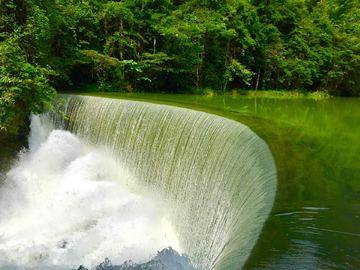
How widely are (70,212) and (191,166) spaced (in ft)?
9.22

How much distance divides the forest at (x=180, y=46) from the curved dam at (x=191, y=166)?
1.82m

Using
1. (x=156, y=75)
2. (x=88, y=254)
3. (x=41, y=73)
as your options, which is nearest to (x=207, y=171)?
(x=88, y=254)

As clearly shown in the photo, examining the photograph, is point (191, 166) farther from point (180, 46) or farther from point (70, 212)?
point (180, 46)

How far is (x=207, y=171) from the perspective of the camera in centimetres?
534

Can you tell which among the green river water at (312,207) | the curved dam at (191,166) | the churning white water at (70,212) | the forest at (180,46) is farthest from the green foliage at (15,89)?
the green river water at (312,207)

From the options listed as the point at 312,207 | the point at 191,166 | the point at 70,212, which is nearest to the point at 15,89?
the point at 70,212

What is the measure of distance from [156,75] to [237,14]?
6.16 meters

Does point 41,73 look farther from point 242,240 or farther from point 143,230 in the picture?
point 242,240

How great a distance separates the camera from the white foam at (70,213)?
16.7 ft

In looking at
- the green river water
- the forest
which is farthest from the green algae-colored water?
the forest

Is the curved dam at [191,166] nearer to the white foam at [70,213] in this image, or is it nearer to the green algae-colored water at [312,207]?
the green algae-colored water at [312,207]

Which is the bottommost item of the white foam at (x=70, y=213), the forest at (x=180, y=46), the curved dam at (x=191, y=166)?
the white foam at (x=70, y=213)

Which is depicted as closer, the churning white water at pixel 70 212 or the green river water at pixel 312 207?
the green river water at pixel 312 207

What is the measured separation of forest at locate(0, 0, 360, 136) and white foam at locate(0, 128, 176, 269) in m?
1.42
